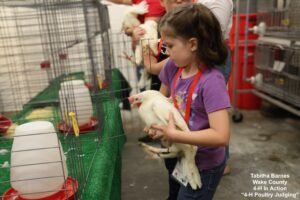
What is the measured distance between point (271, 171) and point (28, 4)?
203 cm

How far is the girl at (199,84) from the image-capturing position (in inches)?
32.7

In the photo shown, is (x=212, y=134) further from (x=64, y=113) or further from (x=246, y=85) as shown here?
(x=246, y=85)

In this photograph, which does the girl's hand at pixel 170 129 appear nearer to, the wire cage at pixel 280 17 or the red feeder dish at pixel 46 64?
the wire cage at pixel 280 17

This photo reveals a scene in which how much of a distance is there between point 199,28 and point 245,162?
132cm

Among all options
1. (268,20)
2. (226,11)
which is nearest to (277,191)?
(226,11)

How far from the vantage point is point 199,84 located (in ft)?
2.90

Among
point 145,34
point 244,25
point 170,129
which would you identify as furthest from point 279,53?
point 170,129

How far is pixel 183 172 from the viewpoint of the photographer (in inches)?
36.8

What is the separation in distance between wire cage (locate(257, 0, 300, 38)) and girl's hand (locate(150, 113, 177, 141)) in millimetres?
1573

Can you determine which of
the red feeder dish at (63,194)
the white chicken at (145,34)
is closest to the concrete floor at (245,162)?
the white chicken at (145,34)

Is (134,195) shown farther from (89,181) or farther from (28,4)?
(28,4)

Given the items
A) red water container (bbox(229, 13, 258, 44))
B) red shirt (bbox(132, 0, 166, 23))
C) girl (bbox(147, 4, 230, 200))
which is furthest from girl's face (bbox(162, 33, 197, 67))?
red water container (bbox(229, 13, 258, 44))

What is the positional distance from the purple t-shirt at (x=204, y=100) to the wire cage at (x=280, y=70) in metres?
1.38

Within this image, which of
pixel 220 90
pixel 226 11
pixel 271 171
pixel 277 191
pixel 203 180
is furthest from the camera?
pixel 271 171
